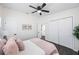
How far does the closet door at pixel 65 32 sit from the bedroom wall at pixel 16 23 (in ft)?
1.17

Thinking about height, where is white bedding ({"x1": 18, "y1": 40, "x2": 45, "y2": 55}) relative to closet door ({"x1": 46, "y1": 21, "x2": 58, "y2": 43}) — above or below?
below

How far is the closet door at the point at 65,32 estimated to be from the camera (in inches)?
37.8

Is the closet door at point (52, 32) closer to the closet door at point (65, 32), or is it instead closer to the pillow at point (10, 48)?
the closet door at point (65, 32)

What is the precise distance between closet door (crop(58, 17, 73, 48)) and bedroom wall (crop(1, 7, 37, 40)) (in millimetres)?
356

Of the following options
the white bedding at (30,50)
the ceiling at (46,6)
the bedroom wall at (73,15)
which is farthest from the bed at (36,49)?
the ceiling at (46,6)

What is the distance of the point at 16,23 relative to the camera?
99cm

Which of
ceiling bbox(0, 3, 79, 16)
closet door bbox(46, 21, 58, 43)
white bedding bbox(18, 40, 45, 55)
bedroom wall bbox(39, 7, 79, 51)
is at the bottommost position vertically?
white bedding bbox(18, 40, 45, 55)

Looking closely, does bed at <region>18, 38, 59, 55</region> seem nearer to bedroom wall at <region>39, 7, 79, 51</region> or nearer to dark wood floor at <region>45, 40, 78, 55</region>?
dark wood floor at <region>45, 40, 78, 55</region>

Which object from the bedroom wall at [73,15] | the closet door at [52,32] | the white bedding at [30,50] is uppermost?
the bedroom wall at [73,15]

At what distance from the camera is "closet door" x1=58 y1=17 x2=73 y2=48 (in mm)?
959

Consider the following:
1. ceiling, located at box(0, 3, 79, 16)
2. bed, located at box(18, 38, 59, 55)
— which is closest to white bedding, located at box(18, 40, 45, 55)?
bed, located at box(18, 38, 59, 55)

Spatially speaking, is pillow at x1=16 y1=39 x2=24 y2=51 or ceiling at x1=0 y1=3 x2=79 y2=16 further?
pillow at x1=16 y1=39 x2=24 y2=51

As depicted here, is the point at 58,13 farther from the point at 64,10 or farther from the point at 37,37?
the point at 37,37
